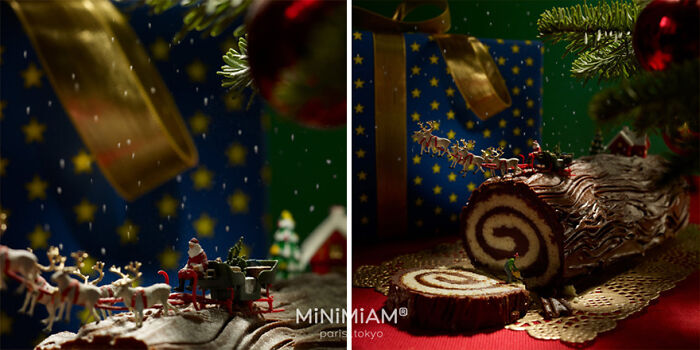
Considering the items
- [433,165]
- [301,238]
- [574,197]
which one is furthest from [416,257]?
[301,238]

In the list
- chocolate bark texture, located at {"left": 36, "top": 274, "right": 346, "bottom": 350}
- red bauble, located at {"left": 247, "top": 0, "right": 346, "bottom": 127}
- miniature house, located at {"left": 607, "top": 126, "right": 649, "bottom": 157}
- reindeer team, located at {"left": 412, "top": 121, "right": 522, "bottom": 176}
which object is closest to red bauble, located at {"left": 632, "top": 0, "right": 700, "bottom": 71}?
miniature house, located at {"left": 607, "top": 126, "right": 649, "bottom": 157}

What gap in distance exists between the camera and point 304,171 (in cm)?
97

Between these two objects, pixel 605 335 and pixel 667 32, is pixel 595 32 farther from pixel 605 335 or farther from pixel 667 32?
pixel 605 335

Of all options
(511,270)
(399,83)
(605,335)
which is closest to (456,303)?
(511,270)

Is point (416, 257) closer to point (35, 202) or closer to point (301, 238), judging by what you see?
point (301, 238)

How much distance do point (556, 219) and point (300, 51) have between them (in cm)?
83

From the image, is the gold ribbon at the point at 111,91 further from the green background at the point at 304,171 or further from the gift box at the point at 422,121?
the gift box at the point at 422,121

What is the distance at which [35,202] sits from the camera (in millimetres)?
995

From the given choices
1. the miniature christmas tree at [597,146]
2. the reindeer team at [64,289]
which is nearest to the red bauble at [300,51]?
the reindeer team at [64,289]

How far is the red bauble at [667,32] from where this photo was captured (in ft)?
3.29

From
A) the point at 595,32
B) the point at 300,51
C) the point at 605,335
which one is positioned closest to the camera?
the point at 300,51

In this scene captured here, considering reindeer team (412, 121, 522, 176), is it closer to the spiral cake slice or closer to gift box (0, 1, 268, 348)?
the spiral cake slice

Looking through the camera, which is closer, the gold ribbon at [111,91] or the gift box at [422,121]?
the gold ribbon at [111,91]

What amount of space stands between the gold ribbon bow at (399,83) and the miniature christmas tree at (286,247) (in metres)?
0.47
